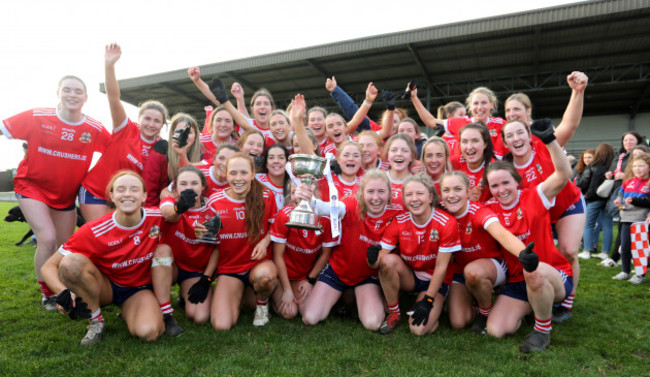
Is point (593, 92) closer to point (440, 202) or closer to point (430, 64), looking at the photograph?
point (430, 64)

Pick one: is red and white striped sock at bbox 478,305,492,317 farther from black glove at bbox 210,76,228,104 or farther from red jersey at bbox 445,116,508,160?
black glove at bbox 210,76,228,104

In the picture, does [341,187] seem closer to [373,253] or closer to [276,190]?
[276,190]

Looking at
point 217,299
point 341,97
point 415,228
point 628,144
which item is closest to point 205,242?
point 217,299

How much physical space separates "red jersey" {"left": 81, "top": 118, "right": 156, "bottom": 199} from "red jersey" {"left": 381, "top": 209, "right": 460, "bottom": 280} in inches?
113

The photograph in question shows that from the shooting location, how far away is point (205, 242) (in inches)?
153

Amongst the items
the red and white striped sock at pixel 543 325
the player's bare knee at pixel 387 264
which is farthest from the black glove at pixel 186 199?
the red and white striped sock at pixel 543 325

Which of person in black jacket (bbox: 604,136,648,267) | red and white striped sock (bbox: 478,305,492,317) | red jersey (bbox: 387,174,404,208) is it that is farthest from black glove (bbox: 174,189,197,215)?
person in black jacket (bbox: 604,136,648,267)

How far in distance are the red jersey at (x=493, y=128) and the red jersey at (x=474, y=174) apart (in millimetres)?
389

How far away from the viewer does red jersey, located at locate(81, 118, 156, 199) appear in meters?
4.18

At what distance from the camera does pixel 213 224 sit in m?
3.49

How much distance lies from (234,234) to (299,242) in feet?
2.21

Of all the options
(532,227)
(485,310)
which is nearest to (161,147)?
(485,310)

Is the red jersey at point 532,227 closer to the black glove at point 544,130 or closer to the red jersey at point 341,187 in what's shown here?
the black glove at point 544,130

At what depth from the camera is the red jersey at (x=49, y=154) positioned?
396 centimetres
